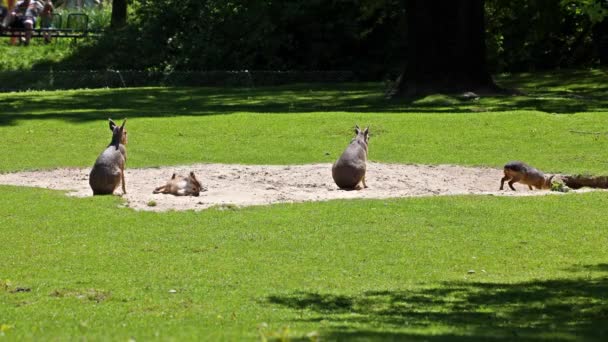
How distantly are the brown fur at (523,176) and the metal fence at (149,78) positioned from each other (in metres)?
23.2

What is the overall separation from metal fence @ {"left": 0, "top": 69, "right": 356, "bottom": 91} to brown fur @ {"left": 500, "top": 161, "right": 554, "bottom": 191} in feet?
76.3

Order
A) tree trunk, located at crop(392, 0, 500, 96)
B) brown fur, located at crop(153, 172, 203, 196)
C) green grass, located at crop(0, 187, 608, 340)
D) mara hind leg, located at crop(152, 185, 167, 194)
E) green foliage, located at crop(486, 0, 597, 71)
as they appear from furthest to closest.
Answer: green foliage, located at crop(486, 0, 597, 71)
tree trunk, located at crop(392, 0, 500, 96)
mara hind leg, located at crop(152, 185, 167, 194)
brown fur, located at crop(153, 172, 203, 196)
green grass, located at crop(0, 187, 608, 340)

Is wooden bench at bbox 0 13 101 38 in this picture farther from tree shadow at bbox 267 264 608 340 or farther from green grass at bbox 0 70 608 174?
tree shadow at bbox 267 264 608 340

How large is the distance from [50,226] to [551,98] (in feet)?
61.9

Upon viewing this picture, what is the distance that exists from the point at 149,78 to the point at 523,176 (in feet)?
82.1

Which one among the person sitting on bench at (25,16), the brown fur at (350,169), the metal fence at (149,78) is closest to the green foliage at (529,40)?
the metal fence at (149,78)

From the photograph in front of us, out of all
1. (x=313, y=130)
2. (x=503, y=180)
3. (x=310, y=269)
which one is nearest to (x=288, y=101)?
(x=313, y=130)

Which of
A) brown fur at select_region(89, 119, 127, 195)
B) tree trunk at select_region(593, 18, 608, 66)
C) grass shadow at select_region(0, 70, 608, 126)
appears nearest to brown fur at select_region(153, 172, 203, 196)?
brown fur at select_region(89, 119, 127, 195)

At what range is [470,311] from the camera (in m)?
10.4

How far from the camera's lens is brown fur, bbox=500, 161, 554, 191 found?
1902 cm

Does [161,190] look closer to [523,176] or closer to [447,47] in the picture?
[523,176]

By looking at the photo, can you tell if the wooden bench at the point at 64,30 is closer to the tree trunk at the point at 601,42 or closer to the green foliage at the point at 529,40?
the green foliage at the point at 529,40

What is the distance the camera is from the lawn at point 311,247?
387 inches

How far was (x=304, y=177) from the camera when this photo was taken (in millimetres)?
20766
